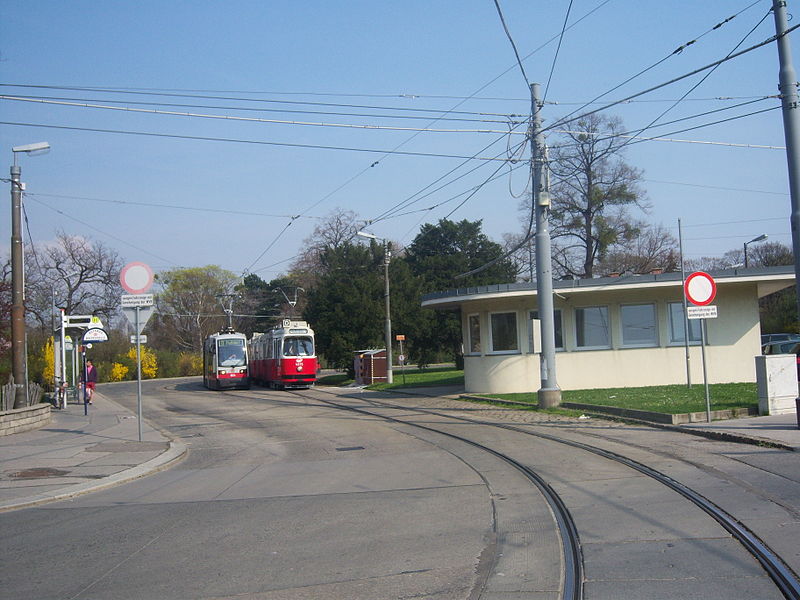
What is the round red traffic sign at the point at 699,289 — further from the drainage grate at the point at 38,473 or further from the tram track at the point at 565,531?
the drainage grate at the point at 38,473

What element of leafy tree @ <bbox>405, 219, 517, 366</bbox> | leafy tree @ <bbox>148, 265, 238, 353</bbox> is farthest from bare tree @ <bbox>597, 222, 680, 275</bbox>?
leafy tree @ <bbox>148, 265, 238, 353</bbox>

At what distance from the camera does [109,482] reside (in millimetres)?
11609

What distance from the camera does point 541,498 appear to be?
910 centimetres

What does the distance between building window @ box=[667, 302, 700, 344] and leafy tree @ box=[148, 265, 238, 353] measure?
63.3 m

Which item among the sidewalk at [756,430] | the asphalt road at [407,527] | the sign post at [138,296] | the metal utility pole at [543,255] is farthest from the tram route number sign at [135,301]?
the sidewalk at [756,430]

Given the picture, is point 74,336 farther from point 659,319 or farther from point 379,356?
point 659,319

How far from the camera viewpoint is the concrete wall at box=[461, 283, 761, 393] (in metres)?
25.6

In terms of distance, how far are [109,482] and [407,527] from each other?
5.84 m

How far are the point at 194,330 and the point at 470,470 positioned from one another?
246 ft

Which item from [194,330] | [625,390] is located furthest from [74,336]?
[194,330]

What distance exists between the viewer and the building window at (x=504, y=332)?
26.8 m

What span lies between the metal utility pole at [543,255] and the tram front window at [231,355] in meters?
24.1

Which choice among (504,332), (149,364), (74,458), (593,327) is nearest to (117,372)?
(149,364)

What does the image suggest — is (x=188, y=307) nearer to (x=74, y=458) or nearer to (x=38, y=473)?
(x=74, y=458)
